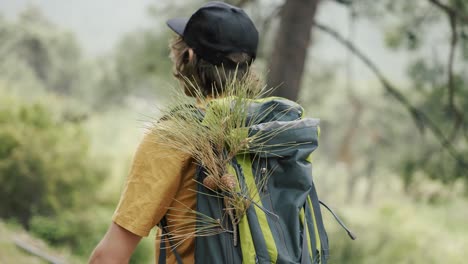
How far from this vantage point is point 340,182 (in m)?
28.1

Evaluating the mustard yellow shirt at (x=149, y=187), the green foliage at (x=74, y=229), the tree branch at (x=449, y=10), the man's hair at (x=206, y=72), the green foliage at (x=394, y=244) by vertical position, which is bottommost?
the green foliage at (x=394, y=244)

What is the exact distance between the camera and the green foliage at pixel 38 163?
695cm

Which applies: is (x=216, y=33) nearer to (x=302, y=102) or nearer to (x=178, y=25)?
(x=178, y=25)

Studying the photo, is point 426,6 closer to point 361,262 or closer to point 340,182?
point 361,262

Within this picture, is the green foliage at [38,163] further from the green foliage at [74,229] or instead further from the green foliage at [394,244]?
the green foliage at [394,244]

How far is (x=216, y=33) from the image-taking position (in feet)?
5.62

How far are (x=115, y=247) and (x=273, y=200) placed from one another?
411mm

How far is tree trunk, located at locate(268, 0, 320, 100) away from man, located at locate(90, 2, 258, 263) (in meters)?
2.67

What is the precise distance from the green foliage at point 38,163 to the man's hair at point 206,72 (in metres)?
5.56

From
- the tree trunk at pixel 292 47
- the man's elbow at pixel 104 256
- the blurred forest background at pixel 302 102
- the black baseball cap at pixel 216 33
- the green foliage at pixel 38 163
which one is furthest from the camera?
the green foliage at pixel 38 163

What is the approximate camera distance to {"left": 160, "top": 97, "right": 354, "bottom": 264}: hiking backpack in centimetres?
150

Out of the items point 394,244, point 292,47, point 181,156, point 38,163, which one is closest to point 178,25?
point 181,156

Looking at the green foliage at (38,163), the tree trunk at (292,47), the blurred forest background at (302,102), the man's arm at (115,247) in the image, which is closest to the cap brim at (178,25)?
the man's arm at (115,247)

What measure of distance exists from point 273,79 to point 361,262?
16.9ft
